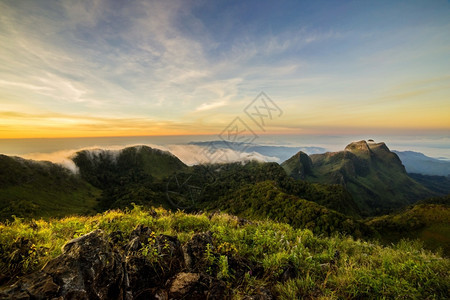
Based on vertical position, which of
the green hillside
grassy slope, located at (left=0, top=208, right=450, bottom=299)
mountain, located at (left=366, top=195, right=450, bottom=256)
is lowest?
mountain, located at (left=366, top=195, right=450, bottom=256)

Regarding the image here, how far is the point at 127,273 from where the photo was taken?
4105 mm

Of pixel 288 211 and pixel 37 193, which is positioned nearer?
pixel 288 211

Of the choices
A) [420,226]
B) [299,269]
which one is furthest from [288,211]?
[299,269]

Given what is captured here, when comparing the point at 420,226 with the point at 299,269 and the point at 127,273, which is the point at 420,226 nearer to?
the point at 299,269

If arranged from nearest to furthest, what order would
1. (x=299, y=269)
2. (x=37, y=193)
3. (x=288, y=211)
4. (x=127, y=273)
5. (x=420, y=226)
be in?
(x=127, y=273) → (x=299, y=269) → (x=288, y=211) → (x=420, y=226) → (x=37, y=193)

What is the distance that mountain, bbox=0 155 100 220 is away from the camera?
413ft

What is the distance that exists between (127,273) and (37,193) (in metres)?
219

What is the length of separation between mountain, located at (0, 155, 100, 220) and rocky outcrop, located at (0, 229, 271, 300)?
155389 mm

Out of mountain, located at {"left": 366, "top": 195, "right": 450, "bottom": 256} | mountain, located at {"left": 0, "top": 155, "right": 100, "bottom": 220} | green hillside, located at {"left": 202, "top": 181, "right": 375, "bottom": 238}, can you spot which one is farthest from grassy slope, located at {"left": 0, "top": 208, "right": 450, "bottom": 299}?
mountain, located at {"left": 0, "top": 155, "right": 100, "bottom": 220}

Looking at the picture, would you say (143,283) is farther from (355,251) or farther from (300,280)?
(355,251)

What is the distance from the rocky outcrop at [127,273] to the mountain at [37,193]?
155389 mm

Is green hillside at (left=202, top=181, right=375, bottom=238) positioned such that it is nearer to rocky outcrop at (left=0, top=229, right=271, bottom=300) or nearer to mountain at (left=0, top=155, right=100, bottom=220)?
rocky outcrop at (left=0, top=229, right=271, bottom=300)

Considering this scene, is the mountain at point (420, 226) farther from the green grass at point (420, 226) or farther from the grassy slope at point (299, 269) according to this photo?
the grassy slope at point (299, 269)

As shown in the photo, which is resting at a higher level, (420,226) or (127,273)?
(127,273)
